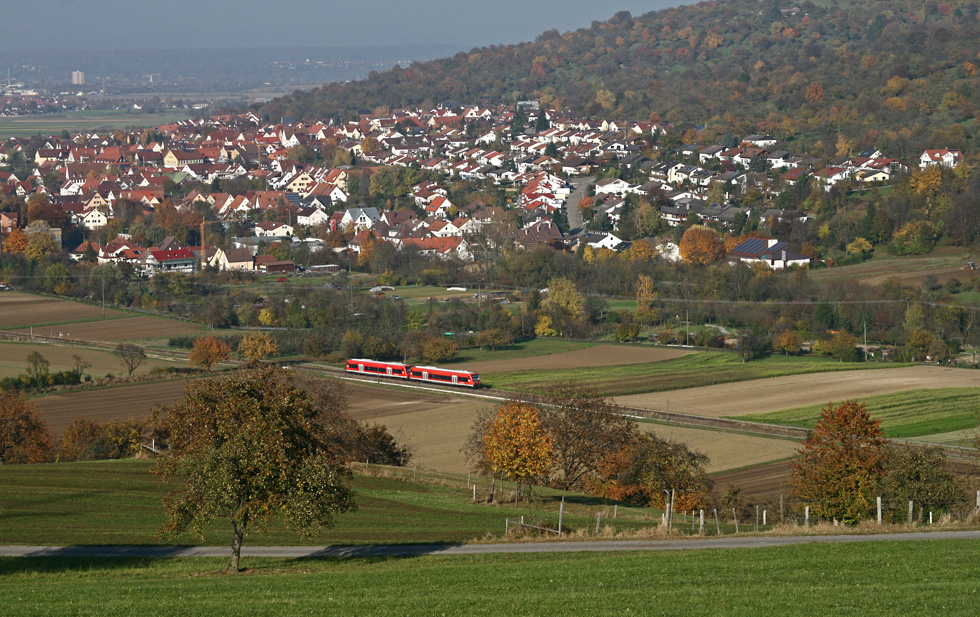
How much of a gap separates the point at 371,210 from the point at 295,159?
3749 cm

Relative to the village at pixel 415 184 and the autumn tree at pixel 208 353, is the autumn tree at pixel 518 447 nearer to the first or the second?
the autumn tree at pixel 208 353

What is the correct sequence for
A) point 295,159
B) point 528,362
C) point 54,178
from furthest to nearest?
point 295,159, point 54,178, point 528,362

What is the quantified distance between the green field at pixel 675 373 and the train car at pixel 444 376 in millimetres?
1042

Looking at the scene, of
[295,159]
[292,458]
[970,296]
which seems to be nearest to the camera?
[292,458]

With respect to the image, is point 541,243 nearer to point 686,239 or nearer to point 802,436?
point 686,239

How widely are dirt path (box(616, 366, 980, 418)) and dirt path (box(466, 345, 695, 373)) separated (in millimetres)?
6475

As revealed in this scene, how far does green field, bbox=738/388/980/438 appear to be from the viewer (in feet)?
112

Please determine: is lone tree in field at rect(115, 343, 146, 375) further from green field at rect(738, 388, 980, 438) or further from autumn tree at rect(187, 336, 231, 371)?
green field at rect(738, 388, 980, 438)

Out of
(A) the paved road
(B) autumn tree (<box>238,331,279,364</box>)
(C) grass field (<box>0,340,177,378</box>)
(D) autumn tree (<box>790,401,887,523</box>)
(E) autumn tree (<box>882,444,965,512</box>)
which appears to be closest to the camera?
(A) the paved road

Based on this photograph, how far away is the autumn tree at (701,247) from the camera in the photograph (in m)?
68.6

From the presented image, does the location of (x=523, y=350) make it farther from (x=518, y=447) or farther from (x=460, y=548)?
(x=460, y=548)

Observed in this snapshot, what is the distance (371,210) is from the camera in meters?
91.7

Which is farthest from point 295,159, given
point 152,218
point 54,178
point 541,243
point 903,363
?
point 903,363

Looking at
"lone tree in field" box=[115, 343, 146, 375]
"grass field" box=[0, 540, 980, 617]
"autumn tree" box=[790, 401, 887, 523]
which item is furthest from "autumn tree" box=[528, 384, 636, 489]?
"lone tree in field" box=[115, 343, 146, 375]
